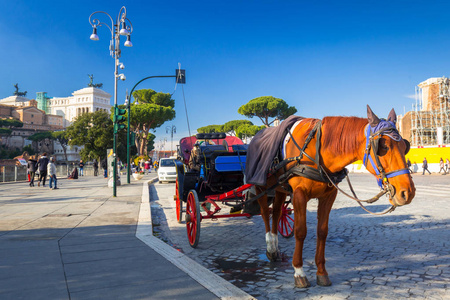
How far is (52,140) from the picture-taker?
102 meters

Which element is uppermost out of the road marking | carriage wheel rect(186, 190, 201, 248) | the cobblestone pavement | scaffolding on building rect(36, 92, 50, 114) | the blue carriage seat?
scaffolding on building rect(36, 92, 50, 114)

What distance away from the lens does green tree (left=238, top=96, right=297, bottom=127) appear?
183ft

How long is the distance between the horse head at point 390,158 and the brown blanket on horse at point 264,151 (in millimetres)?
1074

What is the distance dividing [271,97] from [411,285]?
54.2 metres

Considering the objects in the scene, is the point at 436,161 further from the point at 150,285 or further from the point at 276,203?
the point at 150,285

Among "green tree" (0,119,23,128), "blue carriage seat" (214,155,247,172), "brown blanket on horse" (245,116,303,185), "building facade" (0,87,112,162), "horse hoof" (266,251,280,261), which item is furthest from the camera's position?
"building facade" (0,87,112,162)

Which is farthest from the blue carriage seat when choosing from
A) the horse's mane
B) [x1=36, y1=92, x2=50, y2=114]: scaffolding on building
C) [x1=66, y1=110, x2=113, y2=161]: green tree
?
[x1=36, y1=92, x2=50, y2=114]: scaffolding on building

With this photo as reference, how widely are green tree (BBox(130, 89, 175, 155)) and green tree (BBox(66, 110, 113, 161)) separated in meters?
11.0

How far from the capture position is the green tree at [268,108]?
5586cm

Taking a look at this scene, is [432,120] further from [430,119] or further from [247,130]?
[247,130]

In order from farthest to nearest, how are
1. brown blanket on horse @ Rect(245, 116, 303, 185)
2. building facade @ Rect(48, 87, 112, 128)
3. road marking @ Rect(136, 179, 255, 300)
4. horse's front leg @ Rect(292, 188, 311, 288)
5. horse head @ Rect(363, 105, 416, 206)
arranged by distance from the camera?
building facade @ Rect(48, 87, 112, 128) < brown blanket on horse @ Rect(245, 116, 303, 185) < horse's front leg @ Rect(292, 188, 311, 288) < road marking @ Rect(136, 179, 255, 300) < horse head @ Rect(363, 105, 416, 206)

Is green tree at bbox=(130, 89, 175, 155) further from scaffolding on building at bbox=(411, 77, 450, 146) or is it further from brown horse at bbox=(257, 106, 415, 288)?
brown horse at bbox=(257, 106, 415, 288)

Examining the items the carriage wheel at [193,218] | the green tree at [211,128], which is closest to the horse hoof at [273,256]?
the carriage wheel at [193,218]

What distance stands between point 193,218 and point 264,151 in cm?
197
